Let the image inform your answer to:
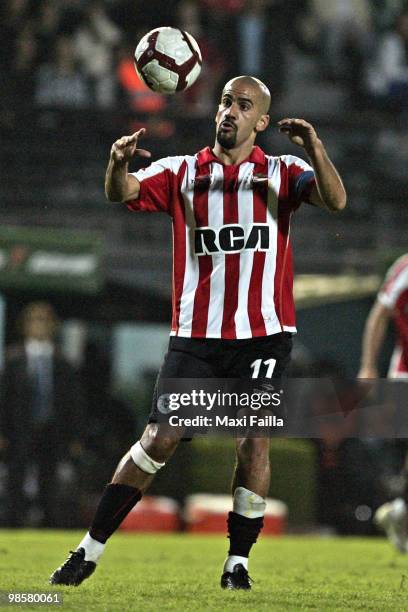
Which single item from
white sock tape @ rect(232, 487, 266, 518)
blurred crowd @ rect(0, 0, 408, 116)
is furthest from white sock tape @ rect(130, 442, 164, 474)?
blurred crowd @ rect(0, 0, 408, 116)

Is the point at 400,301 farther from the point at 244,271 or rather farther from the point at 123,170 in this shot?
the point at 123,170

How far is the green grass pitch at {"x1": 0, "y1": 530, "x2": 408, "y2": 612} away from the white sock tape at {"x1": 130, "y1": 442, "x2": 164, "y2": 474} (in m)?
0.45

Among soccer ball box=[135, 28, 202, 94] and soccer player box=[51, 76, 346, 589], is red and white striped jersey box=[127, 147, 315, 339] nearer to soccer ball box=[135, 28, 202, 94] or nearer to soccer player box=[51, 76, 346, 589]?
soccer player box=[51, 76, 346, 589]

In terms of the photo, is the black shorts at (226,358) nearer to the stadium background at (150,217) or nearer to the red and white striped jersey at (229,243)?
the red and white striped jersey at (229,243)

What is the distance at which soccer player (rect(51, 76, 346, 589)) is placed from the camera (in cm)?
520

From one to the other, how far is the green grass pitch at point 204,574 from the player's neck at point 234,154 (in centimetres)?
163

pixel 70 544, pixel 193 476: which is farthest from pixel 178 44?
pixel 193 476

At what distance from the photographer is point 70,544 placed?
900 cm

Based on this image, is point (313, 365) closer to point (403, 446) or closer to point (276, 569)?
point (403, 446)

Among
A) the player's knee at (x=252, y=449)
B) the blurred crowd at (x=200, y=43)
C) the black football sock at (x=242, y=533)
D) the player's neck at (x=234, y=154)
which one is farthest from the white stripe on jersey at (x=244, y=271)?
the blurred crowd at (x=200, y=43)

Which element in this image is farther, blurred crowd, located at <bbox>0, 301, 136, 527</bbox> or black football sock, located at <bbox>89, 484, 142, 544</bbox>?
blurred crowd, located at <bbox>0, 301, 136, 527</bbox>

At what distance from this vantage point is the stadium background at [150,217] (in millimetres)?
11805

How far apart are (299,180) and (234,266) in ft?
1.33

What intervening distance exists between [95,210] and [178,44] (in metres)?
7.20
